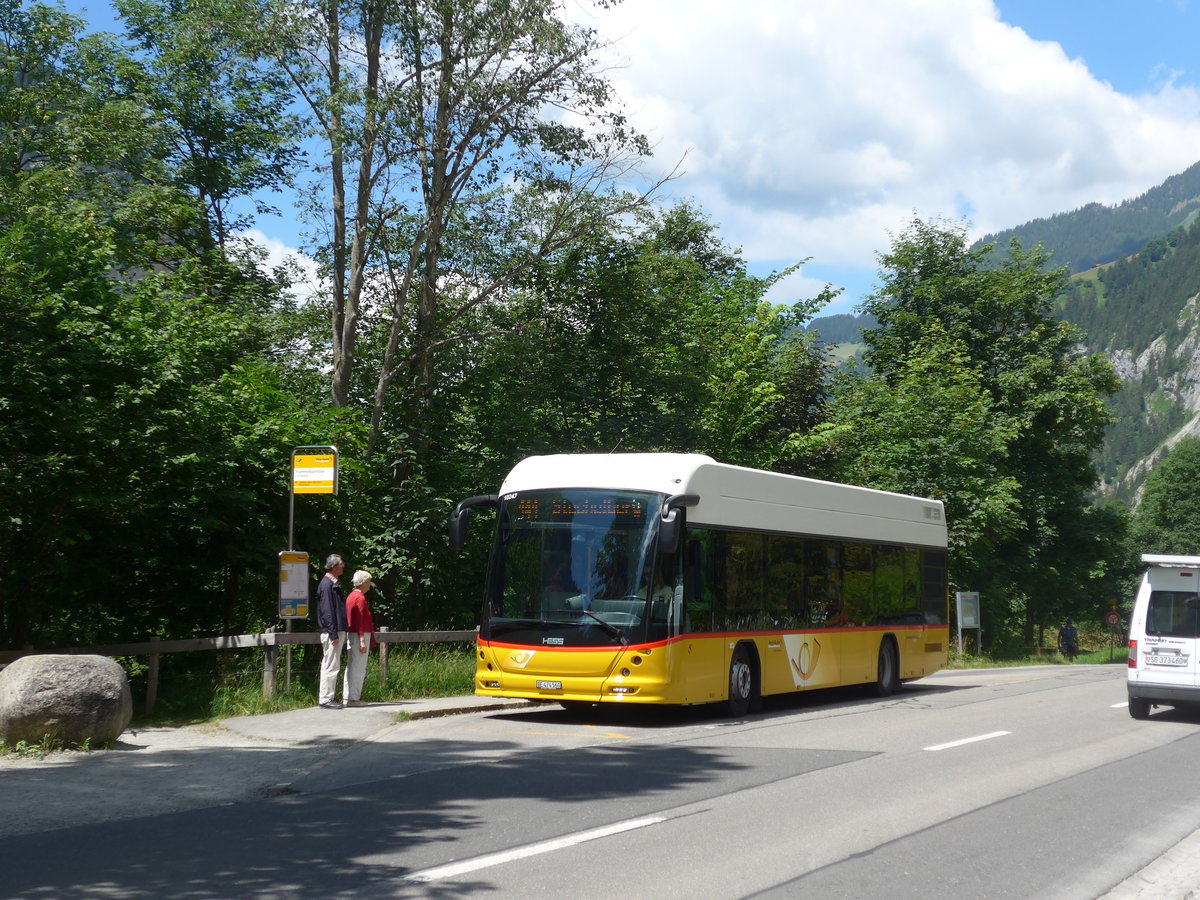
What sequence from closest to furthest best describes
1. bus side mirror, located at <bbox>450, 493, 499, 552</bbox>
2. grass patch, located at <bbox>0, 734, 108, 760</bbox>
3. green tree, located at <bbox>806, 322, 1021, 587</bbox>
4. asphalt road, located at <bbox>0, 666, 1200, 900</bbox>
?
asphalt road, located at <bbox>0, 666, 1200, 900</bbox>, grass patch, located at <bbox>0, 734, 108, 760</bbox>, bus side mirror, located at <bbox>450, 493, 499, 552</bbox>, green tree, located at <bbox>806, 322, 1021, 587</bbox>

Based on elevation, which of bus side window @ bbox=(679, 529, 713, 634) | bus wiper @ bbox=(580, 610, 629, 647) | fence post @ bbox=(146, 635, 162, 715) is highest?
bus side window @ bbox=(679, 529, 713, 634)

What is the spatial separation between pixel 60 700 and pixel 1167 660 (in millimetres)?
13359

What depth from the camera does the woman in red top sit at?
50.5 ft

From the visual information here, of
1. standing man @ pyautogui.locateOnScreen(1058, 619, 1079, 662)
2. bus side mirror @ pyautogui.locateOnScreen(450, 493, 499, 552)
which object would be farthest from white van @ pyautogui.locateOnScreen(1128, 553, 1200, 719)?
standing man @ pyautogui.locateOnScreen(1058, 619, 1079, 662)

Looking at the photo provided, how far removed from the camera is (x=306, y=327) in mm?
25141

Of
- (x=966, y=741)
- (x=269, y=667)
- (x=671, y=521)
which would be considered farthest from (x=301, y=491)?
(x=966, y=741)

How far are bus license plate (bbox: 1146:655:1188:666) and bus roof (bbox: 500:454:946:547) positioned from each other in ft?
14.5

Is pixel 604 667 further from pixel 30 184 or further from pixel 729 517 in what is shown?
pixel 30 184

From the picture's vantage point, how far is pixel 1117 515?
5181 cm

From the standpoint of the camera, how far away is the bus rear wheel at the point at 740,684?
609 inches

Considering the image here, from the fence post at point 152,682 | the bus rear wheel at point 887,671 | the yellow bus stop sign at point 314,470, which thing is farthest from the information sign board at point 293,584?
the bus rear wheel at point 887,671

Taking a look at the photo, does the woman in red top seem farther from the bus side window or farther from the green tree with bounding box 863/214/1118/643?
the green tree with bounding box 863/214/1118/643

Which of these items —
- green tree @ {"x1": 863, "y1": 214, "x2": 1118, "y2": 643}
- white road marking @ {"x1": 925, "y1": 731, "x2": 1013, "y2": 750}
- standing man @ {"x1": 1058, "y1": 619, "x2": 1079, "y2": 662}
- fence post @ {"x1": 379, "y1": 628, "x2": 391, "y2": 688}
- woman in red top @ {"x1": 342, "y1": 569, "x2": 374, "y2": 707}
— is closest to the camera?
white road marking @ {"x1": 925, "y1": 731, "x2": 1013, "y2": 750}

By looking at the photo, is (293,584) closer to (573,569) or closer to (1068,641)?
(573,569)
